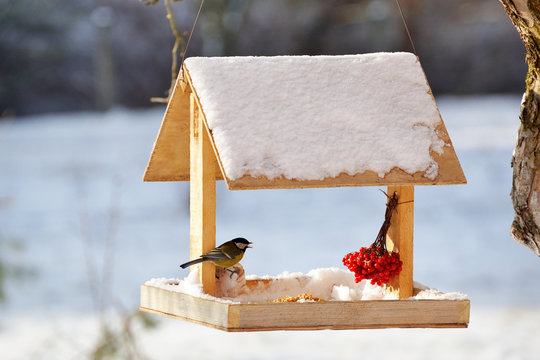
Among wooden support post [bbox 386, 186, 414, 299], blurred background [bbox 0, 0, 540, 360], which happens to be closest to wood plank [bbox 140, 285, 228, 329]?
wooden support post [bbox 386, 186, 414, 299]

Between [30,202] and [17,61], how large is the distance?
2431 millimetres

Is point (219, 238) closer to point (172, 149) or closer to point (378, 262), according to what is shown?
point (172, 149)

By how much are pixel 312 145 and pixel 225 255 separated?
13.8 inches

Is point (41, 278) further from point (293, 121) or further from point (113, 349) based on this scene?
point (293, 121)

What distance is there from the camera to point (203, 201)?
6.45ft

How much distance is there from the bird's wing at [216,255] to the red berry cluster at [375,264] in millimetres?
339

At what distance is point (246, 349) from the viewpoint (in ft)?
18.2

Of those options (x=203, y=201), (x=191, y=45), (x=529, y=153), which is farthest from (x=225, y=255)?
(x=191, y=45)

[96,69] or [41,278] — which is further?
[96,69]

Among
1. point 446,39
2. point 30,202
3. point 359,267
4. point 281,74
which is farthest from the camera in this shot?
point 446,39

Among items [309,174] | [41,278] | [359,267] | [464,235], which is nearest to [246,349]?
[41,278]

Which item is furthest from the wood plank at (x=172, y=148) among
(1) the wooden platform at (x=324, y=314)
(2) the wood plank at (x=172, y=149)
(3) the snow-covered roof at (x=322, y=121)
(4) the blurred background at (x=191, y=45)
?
(4) the blurred background at (x=191, y=45)

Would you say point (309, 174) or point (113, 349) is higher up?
point (309, 174)

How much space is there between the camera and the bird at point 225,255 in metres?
1.93
